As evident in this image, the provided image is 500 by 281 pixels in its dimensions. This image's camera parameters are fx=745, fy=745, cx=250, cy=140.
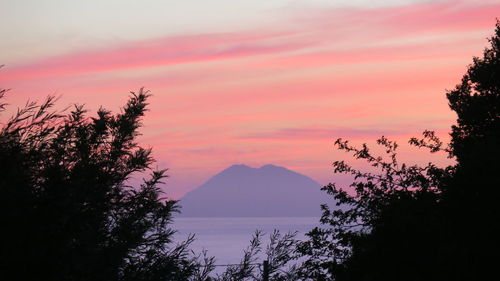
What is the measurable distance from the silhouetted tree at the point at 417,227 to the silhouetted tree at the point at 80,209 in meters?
3.87

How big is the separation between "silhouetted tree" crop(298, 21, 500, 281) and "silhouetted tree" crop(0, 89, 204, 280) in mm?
3866

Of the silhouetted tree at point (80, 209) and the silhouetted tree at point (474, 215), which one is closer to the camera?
the silhouetted tree at point (80, 209)

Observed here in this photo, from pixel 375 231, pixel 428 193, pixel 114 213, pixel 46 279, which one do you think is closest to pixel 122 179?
pixel 114 213

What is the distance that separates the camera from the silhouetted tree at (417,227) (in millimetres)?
15227

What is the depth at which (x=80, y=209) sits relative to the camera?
10.8 metres

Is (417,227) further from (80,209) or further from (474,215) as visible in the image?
(80,209)

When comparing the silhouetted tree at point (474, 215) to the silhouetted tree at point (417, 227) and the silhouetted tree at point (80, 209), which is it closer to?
the silhouetted tree at point (417, 227)

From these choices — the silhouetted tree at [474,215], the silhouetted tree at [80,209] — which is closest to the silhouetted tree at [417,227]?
the silhouetted tree at [474,215]

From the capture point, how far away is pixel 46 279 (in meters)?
9.66

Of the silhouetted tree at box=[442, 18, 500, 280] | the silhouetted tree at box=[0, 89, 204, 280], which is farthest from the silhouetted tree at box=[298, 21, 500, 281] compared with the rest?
the silhouetted tree at box=[0, 89, 204, 280]

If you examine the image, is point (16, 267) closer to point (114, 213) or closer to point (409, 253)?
point (114, 213)

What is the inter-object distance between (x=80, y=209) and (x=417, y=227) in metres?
8.37

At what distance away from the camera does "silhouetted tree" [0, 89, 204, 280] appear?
9.81 metres

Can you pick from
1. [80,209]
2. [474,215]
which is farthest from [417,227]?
[80,209]
